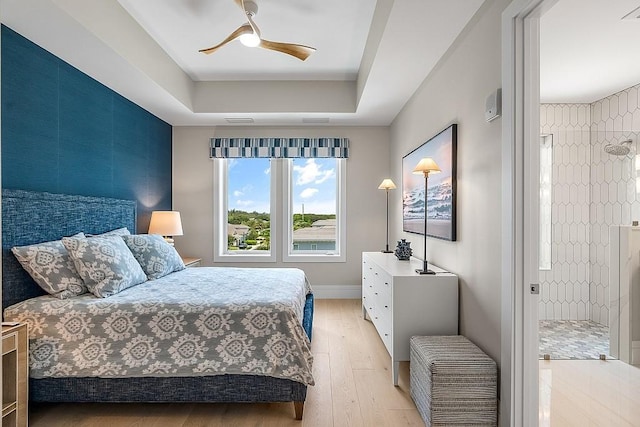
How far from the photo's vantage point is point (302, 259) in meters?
5.42

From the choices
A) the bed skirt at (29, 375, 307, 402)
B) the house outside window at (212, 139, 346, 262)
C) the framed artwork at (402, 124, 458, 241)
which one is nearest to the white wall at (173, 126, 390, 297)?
the house outside window at (212, 139, 346, 262)

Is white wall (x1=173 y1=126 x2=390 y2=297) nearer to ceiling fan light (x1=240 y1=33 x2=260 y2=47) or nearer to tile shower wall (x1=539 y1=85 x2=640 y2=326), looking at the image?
tile shower wall (x1=539 y1=85 x2=640 y2=326)

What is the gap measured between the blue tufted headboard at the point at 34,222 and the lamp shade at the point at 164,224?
83 cm

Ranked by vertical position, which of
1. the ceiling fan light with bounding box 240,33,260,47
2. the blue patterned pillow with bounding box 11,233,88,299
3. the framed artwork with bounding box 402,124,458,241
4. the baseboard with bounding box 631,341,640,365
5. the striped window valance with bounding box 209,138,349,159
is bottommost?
the baseboard with bounding box 631,341,640,365

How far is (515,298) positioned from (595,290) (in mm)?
2104

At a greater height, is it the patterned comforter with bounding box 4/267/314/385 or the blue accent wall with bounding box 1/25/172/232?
the blue accent wall with bounding box 1/25/172/232

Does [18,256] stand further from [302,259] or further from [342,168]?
[342,168]

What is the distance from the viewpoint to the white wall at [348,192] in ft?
17.5

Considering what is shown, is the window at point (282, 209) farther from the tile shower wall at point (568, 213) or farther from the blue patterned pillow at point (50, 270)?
the blue patterned pillow at point (50, 270)

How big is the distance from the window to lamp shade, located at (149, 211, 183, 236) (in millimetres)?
931

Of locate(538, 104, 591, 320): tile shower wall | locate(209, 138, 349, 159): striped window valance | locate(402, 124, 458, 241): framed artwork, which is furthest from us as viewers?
locate(209, 138, 349, 159): striped window valance

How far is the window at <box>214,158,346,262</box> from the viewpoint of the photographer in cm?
542

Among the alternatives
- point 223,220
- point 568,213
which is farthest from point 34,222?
point 568,213

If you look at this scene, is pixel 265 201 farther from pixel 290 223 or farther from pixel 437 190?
pixel 437 190
